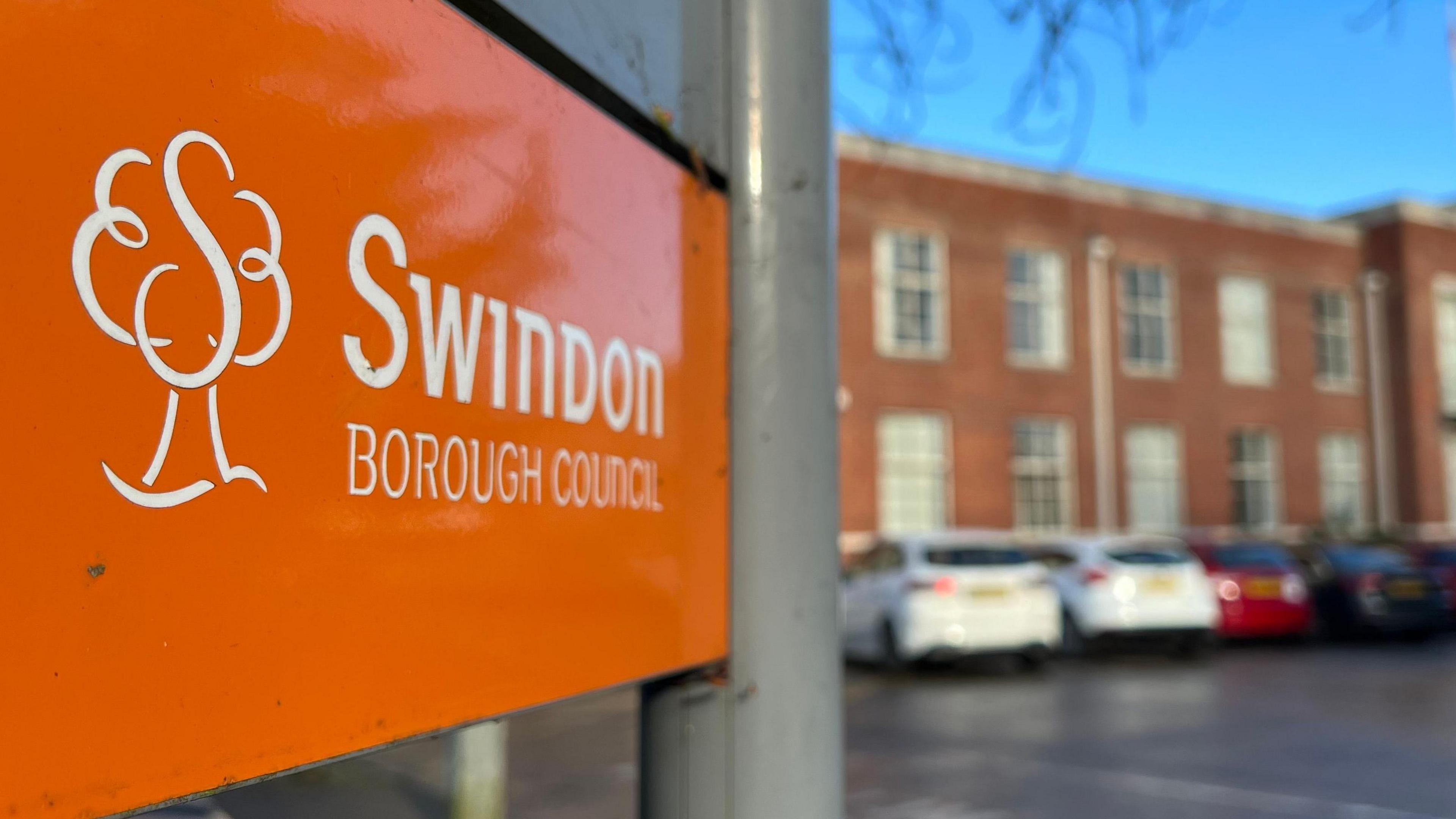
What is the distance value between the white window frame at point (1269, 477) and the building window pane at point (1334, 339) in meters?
2.51

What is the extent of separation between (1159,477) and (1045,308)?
456cm

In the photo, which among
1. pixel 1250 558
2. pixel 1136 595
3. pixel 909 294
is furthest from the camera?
pixel 909 294

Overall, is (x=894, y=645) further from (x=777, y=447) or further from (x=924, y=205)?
(x=924, y=205)

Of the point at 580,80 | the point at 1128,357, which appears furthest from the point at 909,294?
the point at 580,80

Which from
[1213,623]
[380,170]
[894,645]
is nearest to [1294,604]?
[1213,623]

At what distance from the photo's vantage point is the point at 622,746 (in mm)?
9023

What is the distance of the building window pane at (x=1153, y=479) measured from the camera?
26.0 meters

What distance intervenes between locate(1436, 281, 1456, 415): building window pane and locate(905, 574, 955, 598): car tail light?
79.6 ft

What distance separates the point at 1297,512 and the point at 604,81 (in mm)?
29824

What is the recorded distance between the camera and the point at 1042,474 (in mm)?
24734

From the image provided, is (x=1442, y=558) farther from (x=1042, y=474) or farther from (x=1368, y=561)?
(x=1042, y=474)

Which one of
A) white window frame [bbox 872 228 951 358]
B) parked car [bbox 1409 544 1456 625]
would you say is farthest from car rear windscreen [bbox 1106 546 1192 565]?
white window frame [bbox 872 228 951 358]

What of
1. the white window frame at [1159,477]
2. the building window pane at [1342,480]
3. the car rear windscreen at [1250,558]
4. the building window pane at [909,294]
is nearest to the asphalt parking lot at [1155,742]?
the car rear windscreen at [1250,558]

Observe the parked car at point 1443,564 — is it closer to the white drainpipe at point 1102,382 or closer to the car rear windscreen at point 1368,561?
the car rear windscreen at point 1368,561
